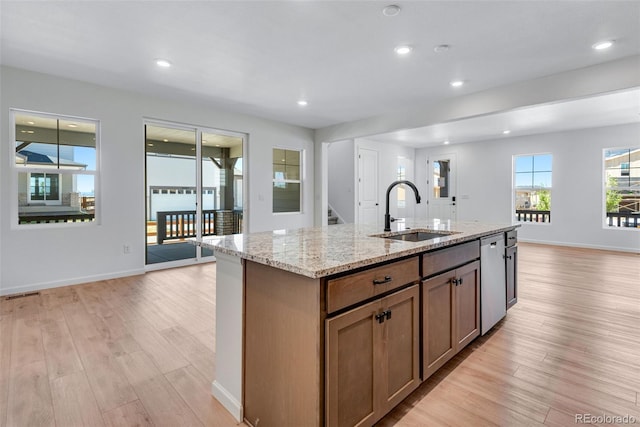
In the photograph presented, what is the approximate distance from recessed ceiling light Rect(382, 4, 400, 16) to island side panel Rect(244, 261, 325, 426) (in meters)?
2.20

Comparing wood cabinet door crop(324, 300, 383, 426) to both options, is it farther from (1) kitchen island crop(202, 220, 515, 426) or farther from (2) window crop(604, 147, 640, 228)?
(2) window crop(604, 147, 640, 228)

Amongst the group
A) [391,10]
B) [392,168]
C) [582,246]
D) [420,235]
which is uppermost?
[391,10]

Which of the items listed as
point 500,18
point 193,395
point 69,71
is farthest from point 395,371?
point 69,71

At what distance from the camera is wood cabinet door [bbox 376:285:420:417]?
152cm

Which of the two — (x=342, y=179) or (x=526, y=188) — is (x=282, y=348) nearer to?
(x=342, y=179)

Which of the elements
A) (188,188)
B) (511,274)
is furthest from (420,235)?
(188,188)

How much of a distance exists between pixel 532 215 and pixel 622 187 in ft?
5.49

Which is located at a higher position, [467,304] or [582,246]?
[467,304]

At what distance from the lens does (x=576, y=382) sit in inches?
76.0

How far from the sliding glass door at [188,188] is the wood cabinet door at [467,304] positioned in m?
4.27

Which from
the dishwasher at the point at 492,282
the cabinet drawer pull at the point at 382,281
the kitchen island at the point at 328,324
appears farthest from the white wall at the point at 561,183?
the cabinet drawer pull at the point at 382,281

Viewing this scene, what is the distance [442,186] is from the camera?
9148 millimetres

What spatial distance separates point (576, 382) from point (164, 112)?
539 cm

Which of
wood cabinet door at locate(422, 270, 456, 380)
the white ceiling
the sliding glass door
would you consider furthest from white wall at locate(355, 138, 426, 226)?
wood cabinet door at locate(422, 270, 456, 380)
